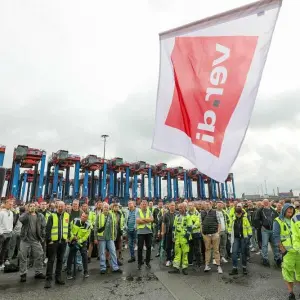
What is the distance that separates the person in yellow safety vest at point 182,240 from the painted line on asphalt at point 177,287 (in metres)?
0.41

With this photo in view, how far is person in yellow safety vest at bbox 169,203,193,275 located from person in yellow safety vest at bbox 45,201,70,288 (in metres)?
2.91

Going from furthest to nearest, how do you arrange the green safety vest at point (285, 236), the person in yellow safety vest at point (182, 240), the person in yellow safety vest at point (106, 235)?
the person in yellow safety vest at point (106, 235) → the person in yellow safety vest at point (182, 240) → the green safety vest at point (285, 236)

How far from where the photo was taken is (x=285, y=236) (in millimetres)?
4918

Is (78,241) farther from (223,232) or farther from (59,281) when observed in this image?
(223,232)

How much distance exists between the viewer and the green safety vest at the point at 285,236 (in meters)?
4.62

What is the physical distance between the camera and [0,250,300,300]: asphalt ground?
4887 millimetres

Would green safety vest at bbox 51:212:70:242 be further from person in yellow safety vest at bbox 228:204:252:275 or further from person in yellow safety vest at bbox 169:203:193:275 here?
person in yellow safety vest at bbox 228:204:252:275

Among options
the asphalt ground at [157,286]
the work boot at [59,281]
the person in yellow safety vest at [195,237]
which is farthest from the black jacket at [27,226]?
the person in yellow safety vest at [195,237]

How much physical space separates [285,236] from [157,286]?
115 inches

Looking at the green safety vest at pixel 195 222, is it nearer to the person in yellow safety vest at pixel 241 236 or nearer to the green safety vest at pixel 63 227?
the person in yellow safety vest at pixel 241 236

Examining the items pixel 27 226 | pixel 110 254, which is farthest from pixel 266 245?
pixel 27 226

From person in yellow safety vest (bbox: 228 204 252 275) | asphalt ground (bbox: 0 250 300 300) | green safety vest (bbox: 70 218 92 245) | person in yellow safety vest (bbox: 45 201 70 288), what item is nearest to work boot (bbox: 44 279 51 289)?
person in yellow safety vest (bbox: 45 201 70 288)

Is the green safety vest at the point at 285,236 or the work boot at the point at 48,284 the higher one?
the green safety vest at the point at 285,236

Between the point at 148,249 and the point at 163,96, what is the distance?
5.10m
